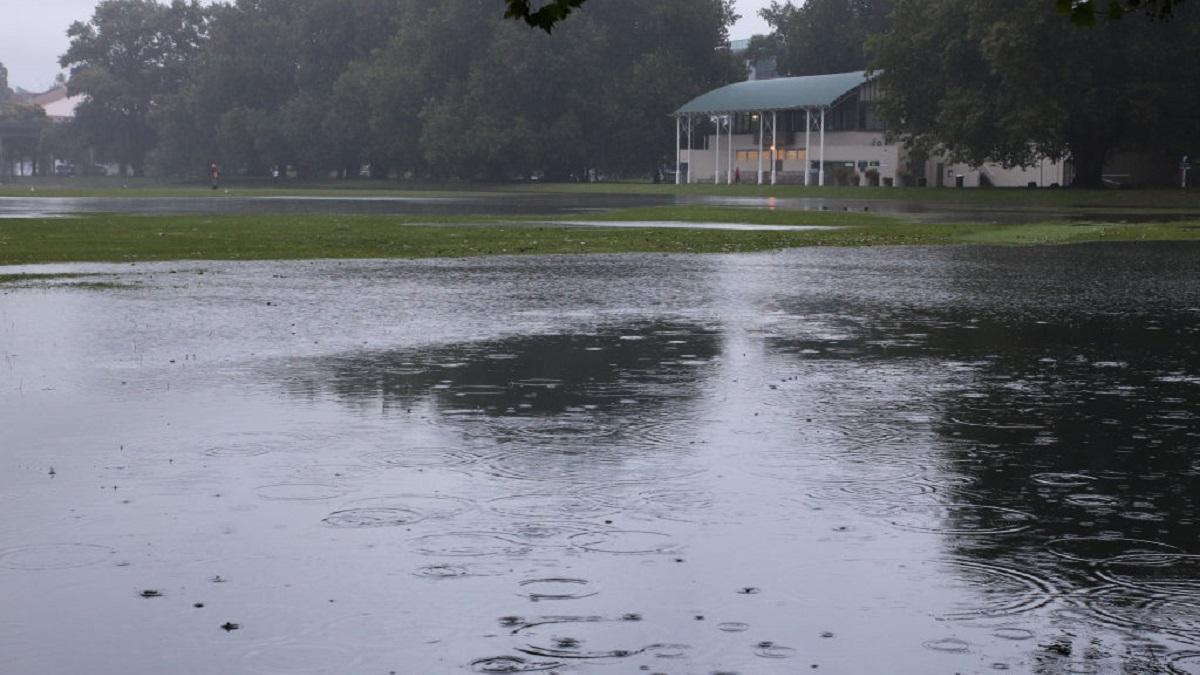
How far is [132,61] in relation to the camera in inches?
6216

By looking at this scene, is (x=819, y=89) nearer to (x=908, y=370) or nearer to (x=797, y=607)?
(x=908, y=370)

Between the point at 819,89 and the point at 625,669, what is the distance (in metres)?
92.9

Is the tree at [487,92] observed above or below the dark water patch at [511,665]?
above

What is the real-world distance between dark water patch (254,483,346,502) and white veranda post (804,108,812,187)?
84.8 m

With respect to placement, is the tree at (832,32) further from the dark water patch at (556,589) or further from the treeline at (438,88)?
the dark water patch at (556,589)

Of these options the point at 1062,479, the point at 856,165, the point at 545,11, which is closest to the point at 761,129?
the point at 856,165

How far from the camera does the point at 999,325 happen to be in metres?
16.1

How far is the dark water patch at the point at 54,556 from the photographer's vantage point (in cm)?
657

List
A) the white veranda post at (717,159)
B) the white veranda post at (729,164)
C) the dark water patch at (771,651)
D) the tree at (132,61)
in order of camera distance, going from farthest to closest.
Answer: the tree at (132,61) → the white veranda post at (729,164) → the white veranda post at (717,159) → the dark water patch at (771,651)

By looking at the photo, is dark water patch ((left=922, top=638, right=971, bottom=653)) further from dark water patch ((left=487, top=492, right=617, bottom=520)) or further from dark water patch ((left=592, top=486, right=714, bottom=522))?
dark water patch ((left=487, top=492, right=617, bottom=520))

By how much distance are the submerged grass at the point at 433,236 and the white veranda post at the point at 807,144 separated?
48.5 meters

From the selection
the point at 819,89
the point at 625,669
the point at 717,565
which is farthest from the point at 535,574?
the point at 819,89

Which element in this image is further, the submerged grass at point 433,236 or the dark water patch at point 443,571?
the submerged grass at point 433,236

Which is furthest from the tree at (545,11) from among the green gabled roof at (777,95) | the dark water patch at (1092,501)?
the green gabled roof at (777,95)
